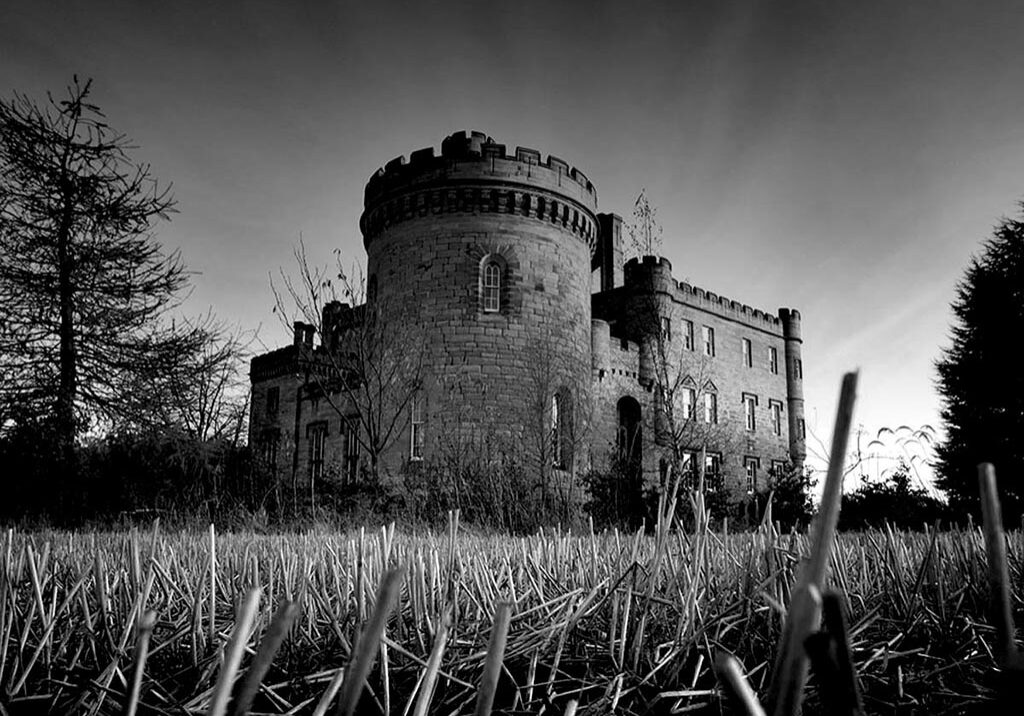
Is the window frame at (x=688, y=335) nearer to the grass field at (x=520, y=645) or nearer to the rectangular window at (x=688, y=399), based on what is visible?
the rectangular window at (x=688, y=399)

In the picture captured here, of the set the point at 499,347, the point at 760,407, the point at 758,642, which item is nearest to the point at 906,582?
the point at 758,642

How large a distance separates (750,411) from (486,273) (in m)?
16.5

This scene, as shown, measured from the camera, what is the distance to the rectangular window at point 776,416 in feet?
112

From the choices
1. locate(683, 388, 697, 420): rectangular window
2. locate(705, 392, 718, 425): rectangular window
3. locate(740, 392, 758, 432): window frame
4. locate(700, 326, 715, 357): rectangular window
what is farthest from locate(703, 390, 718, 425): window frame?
locate(740, 392, 758, 432): window frame

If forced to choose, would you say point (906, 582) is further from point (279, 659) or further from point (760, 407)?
point (760, 407)

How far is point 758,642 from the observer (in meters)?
1.65

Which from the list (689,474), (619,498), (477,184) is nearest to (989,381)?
(689,474)

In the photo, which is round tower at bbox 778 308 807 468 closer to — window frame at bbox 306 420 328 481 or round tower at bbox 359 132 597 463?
round tower at bbox 359 132 597 463

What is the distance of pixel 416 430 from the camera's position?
20906 millimetres

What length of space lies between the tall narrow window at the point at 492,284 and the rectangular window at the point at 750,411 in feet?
51.1

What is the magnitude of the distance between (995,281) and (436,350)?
45.6 ft

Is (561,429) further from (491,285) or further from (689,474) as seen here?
(491,285)

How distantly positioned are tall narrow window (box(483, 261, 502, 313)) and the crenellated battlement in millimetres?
8327

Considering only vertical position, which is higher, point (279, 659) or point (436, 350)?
point (436, 350)
